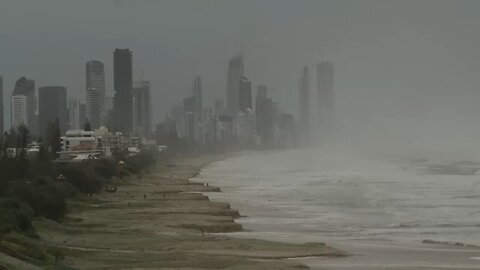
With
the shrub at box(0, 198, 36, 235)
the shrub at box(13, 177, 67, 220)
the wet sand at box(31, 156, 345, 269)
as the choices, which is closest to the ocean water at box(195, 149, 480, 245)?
the wet sand at box(31, 156, 345, 269)

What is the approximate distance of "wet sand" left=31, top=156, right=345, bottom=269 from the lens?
95.3 feet

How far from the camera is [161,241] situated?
36062mm

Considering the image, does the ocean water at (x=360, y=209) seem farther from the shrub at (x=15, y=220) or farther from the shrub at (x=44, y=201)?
the shrub at (x=15, y=220)

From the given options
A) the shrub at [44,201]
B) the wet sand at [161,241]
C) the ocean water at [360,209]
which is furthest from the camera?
the shrub at [44,201]

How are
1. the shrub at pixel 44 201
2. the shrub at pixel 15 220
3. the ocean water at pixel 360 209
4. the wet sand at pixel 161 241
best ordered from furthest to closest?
the shrub at pixel 44 201
the ocean water at pixel 360 209
the shrub at pixel 15 220
the wet sand at pixel 161 241

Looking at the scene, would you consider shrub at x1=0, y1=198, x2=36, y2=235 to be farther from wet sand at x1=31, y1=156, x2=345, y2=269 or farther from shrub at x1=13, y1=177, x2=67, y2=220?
shrub at x1=13, y1=177, x2=67, y2=220

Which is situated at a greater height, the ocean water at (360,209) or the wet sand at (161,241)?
the wet sand at (161,241)

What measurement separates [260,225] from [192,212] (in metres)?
6.68

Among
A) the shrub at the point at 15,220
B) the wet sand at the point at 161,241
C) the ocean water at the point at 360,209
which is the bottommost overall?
the ocean water at the point at 360,209

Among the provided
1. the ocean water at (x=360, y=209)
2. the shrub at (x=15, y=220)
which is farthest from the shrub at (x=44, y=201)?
the ocean water at (x=360, y=209)

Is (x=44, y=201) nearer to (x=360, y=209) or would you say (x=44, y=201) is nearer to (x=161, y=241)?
(x=161, y=241)

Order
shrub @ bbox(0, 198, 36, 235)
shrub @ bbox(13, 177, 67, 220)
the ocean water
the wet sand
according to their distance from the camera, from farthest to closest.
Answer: shrub @ bbox(13, 177, 67, 220) → the ocean water → shrub @ bbox(0, 198, 36, 235) → the wet sand

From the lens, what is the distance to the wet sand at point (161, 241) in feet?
95.3

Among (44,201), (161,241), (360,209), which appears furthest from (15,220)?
(360,209)
